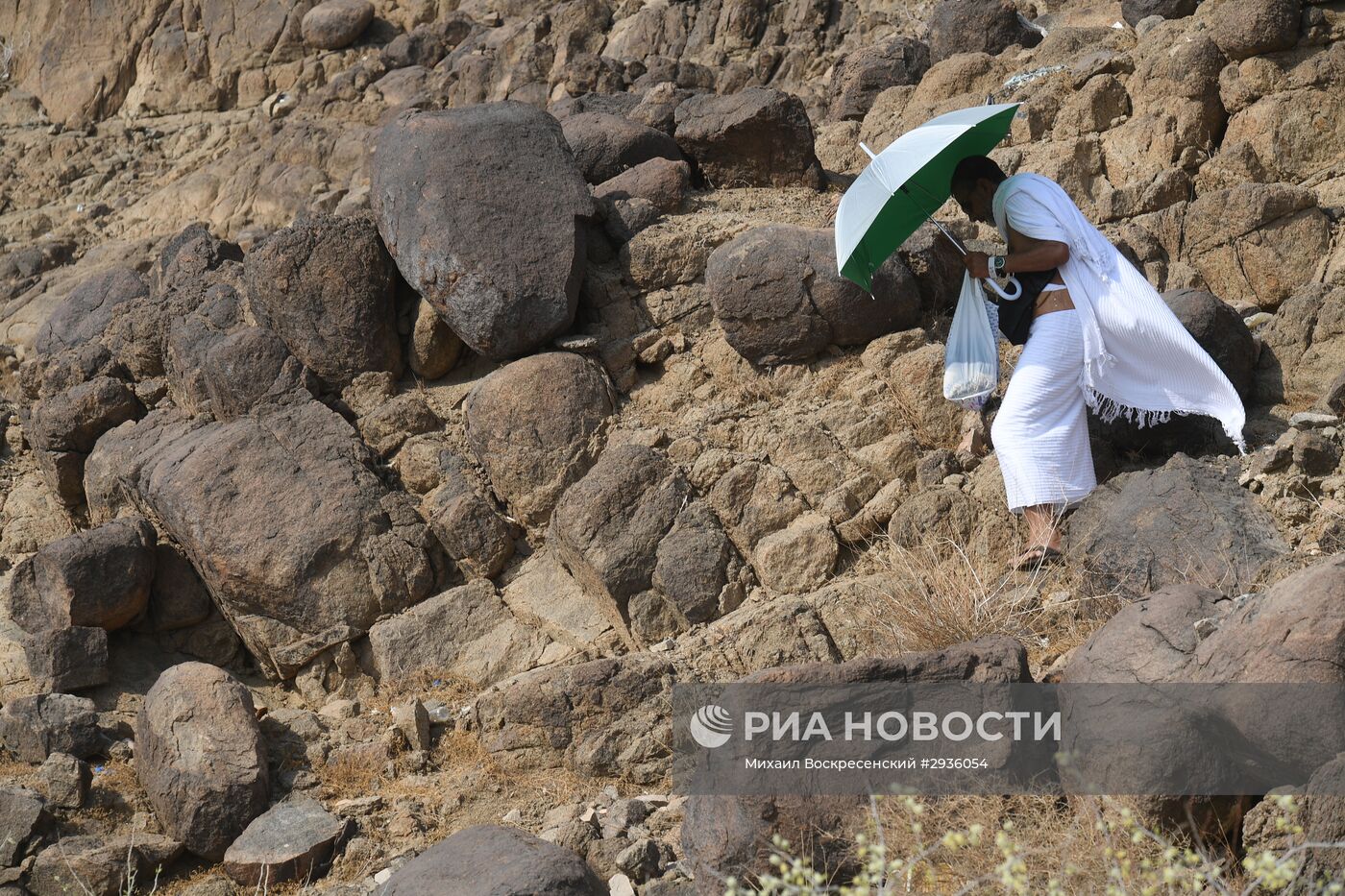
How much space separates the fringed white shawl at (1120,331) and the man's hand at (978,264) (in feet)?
0.64

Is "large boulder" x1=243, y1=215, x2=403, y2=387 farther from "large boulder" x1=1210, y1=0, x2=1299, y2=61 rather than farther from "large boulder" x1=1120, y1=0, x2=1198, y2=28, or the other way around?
"large boulder" x1=1120, y1=0, x2=1198, y2=28

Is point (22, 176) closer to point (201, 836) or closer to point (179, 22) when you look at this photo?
point (179, 22)

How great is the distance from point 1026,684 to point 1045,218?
1.84 metres

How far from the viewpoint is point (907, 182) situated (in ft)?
15.6

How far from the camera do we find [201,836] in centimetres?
455

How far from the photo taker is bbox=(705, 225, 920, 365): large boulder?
5.68 m

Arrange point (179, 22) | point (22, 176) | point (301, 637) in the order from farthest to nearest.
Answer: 1. point (179, 22)
2. point (22, 176)
3. point (301, 637)

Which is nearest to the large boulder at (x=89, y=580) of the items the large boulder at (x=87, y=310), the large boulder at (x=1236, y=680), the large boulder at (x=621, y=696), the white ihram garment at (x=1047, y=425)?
the large boulder at (x=87, y=310)

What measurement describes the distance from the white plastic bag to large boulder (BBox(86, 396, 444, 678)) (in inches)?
97.0

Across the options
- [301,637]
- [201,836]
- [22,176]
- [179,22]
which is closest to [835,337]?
[301,637]

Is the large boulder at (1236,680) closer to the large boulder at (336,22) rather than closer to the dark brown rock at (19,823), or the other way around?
the dark brown rock at (19,823)

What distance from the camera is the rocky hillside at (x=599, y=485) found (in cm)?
427

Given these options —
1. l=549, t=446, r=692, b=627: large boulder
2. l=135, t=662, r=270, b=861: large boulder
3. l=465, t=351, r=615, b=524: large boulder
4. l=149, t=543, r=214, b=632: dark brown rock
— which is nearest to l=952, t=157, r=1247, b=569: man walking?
l=549, t=446, r=692, b=627: large boulder

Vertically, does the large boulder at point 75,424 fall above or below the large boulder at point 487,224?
below
